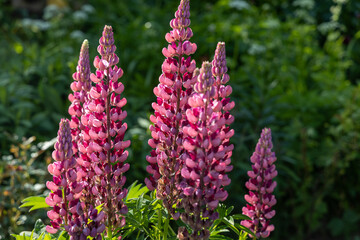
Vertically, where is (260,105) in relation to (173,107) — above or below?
below

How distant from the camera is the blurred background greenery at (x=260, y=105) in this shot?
12.5ft

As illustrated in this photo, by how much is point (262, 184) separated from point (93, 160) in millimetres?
667

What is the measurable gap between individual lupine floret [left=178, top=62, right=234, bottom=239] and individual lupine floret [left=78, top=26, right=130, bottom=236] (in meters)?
0.27

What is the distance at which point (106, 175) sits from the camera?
69.4 inches

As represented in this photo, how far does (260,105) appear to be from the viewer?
4281 mm

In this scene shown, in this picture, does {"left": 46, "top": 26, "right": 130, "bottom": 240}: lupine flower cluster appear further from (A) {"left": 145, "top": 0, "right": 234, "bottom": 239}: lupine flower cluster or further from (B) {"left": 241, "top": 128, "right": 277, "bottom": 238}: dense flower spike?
(B) {"left": 241, "top": 128, "right": 277, "bottom": 238}: dense flower spike

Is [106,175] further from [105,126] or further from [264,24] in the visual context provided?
[264,24]

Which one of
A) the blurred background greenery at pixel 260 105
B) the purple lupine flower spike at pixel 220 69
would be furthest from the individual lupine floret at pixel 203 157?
the blurred background greenery at pixel 260 105

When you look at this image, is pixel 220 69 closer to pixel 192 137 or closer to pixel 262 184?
pixel 192 137

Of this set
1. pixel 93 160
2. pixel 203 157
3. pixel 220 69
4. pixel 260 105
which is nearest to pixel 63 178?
pixel 93 160

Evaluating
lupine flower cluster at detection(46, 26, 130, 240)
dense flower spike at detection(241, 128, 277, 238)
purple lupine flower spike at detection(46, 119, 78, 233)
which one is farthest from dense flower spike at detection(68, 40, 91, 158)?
dense flower spike at detection(241, 128, 277, 238)

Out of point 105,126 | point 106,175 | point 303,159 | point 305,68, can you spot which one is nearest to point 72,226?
point 106,175

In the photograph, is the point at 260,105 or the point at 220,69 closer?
the point at 220,69

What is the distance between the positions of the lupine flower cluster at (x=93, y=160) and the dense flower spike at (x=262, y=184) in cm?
51
